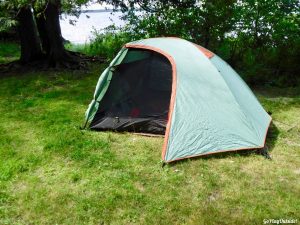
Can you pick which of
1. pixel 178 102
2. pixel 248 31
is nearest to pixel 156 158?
pixel 178 102

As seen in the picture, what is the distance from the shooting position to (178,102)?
17.8 ft

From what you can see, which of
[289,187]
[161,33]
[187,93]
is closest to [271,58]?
[161,33]

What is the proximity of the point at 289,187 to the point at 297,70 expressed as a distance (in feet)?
17.7

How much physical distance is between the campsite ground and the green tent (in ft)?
0.77

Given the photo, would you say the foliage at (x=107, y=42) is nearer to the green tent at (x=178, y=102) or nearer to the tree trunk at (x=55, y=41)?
the tree trunk at (x=55, y=41)

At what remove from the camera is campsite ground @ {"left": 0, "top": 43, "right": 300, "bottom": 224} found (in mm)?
4086

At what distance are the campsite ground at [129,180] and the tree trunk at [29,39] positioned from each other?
521cm

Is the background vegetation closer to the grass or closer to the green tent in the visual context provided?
the green tent

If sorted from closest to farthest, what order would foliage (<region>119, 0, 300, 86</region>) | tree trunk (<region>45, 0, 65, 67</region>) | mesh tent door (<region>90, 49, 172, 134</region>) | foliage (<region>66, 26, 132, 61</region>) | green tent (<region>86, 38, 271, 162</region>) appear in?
green tent (<region>86, 38, 271, 162</region>)
mesh tent door (<region>90, 49, 172, 134</region>)
foliage (<region>119, 0, 300, 86</region>)
tree trunk (<region>45, 0, 65, 67</region>)
foliage (<region>66, 26, 132, 61</region>)

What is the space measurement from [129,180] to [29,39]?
8290 millimetres

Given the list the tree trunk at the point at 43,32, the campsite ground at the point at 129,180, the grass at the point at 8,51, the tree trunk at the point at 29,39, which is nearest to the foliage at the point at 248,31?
the campsite ground at the point at 129,180

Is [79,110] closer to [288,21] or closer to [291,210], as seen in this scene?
[291,210]

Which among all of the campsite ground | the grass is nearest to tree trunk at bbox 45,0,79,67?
the grass

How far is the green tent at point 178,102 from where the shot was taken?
5.25m
